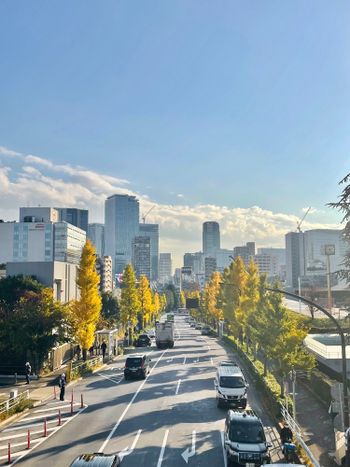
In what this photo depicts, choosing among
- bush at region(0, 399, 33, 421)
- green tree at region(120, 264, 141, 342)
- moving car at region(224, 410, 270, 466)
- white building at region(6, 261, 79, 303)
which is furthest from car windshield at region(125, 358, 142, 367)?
green tree at region(120, 264, 141, 342)

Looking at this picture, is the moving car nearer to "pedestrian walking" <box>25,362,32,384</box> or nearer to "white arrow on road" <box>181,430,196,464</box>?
"white arrow on road" <box>181,430,196,464</box>

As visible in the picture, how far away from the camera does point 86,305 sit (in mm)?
47656

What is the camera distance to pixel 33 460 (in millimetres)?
20016

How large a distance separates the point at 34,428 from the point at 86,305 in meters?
22.7

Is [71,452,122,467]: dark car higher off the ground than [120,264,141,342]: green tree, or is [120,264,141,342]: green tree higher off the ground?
[120,264,141,342]: green tree

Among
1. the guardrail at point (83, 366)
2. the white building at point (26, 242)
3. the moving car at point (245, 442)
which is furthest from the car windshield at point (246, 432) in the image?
the white building at point (26, 242)

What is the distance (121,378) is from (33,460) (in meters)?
20.7

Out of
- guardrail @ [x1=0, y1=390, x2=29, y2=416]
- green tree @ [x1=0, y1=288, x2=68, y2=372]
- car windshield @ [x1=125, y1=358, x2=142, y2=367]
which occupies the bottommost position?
guardrail @ [x1=0, y1=390, x2=29, y2=416]

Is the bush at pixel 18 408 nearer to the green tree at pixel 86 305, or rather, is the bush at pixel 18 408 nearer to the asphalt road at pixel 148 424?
the asphalt road at pixel 148 424

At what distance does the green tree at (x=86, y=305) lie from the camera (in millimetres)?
47031

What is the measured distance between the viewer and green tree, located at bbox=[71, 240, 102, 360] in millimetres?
47031

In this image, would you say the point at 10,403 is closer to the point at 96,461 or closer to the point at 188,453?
the point at 188,453

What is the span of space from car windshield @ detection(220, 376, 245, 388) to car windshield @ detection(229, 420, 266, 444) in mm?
8839

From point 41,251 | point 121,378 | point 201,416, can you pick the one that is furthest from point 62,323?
point 41,251
